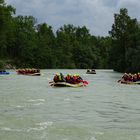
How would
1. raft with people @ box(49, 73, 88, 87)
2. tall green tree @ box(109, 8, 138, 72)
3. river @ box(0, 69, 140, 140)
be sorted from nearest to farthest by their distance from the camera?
river @ box(0, 69, 140, 140)
raft with people @ box(49, 73, 88, 87)
tall green tree @ box(109, 8, 138, 72)

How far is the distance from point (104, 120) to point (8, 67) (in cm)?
8763

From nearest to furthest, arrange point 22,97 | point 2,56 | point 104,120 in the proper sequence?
1. point 104,120
2. point 22,97
3. point 2,56

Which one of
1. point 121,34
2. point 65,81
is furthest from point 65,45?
point 65,81

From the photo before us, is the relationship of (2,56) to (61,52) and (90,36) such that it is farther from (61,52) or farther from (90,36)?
(90,36)

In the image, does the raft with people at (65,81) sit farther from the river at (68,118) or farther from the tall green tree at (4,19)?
the tall green tree at (4,19)

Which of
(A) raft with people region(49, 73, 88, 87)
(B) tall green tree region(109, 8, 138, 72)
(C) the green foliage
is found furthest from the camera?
(B) tall green tree region(109, 8, 138, 72)

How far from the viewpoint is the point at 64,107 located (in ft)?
76.2

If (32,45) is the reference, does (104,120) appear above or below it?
below

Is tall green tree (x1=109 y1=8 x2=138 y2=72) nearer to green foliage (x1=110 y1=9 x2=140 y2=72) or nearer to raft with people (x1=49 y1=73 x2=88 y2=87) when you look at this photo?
green foliage (x1=110 y1=9 x2=140 y2=72)

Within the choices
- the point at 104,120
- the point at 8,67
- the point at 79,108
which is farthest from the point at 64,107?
the point at 8,67

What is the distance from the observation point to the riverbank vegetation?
9062 centimetres

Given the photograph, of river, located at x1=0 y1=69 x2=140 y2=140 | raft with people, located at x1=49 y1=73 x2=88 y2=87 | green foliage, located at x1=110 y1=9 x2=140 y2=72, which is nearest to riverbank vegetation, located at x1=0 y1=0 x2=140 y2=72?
green foliage, located at x1=110 y1=9 x2=140 y2=72

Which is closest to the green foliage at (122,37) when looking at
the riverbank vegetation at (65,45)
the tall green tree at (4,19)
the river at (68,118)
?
the riverbank vegetation at (65,45)

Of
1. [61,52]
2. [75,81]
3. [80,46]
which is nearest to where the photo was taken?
[75,81]
